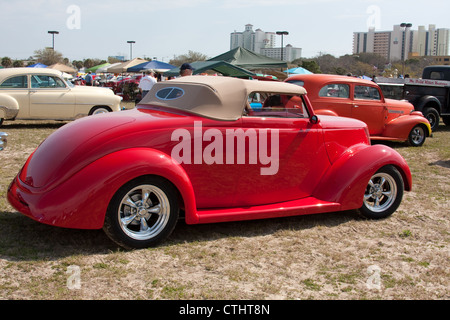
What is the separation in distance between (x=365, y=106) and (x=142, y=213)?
7.61 metres

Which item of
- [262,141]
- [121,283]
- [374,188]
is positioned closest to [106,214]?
[121,283]

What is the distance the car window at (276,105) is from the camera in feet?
15.5

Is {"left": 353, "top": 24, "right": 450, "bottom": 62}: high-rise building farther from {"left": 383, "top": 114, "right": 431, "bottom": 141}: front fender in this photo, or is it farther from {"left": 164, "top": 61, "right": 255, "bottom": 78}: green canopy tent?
{"left": 383, "top": 114, "right": 431, "bottom": 141}: front fender

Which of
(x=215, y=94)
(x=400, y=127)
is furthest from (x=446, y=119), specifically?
(x=215, y=94)

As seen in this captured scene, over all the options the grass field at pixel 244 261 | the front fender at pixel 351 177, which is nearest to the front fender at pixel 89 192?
the grass field at pixel 244 261

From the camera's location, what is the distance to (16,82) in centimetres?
1207

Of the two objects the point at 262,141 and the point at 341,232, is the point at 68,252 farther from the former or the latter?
the point at 341,232

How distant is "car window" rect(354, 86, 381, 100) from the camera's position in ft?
33.8

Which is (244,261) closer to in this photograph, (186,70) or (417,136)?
(186,70)

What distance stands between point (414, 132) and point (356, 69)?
43.7 meters

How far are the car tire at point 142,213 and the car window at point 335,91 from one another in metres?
6.52

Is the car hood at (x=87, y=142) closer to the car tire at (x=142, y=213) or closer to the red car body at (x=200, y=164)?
the red car body at (x=200, y=164)

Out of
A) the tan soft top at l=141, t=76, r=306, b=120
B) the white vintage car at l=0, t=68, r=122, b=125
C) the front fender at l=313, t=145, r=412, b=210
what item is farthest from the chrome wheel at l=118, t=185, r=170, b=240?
the white vintage car at l=0, t=68, r=122, b=125
